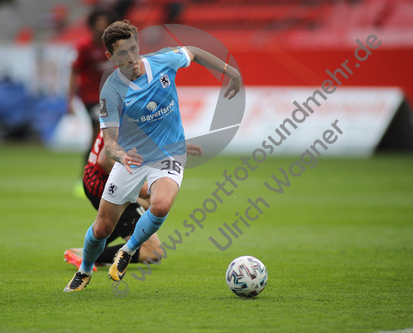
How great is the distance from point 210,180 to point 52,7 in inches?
805

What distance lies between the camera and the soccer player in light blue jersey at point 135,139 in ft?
14.1

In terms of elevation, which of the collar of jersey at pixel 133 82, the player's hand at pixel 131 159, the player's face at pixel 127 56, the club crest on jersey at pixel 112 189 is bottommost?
the club crest on jersey at pixel 112 189

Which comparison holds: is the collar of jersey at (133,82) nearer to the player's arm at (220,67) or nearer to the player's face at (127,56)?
the player's face at (127,56)

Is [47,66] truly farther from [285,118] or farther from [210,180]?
[210,180]

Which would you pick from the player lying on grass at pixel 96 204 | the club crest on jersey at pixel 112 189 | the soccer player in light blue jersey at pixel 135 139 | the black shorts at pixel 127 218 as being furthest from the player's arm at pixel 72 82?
the club crest on jersey at pixel 112 189

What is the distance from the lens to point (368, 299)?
13.5 feet

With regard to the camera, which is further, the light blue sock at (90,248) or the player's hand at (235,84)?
the player's hand at (235,84)

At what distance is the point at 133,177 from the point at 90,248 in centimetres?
66

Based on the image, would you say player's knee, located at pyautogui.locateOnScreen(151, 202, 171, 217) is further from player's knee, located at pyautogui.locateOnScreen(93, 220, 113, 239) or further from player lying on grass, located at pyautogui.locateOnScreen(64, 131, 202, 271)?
player lying on grass, located at pyautogui.locateOnScreen(64, 131, 202, 271)

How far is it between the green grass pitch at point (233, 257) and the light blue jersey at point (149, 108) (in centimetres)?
115

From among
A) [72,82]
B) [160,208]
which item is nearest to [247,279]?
[160,208]

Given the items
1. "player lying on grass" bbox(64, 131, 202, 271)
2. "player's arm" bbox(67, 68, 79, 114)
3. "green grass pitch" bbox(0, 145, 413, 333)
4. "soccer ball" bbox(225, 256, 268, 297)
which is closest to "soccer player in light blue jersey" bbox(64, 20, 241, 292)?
"green grass pitch" bbox(0, 145, 413, 333)

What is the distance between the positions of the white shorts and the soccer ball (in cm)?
82

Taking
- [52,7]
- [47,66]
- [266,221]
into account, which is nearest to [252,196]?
[266,221]
